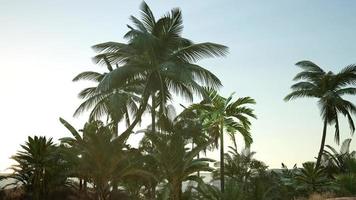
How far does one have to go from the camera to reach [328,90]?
3338 cm

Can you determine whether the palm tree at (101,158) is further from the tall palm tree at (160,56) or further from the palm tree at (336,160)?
the palm tree at (336,160)

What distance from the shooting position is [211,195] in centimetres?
1698

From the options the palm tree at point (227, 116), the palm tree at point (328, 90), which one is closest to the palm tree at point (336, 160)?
the palm tree at point (328, 90)

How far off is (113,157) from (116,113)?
333 cm

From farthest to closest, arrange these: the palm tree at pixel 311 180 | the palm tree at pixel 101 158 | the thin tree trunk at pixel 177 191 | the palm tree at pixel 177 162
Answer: the palm tree at pixel 311 180, the palm tree at pixel 101 158, the palm tree at pixel 177 162, the thin tree trunk at pixel 177 191

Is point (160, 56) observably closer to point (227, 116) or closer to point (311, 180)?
point (227, 116)

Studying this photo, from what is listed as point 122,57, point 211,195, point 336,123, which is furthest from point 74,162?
point 336,123

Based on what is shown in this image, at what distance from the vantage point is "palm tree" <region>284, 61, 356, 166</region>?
32656mm

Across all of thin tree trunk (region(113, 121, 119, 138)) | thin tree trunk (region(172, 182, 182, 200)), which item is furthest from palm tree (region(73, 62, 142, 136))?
thin tree trunk (region(172, 182, 182, 200))

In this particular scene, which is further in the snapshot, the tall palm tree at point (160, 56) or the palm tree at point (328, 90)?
the palm tree at point (328, 90)

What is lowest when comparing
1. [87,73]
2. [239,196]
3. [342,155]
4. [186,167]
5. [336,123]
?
[239,196]

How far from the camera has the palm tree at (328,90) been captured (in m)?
32.7

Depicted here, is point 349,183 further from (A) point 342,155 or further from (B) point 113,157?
(A) point 342,155

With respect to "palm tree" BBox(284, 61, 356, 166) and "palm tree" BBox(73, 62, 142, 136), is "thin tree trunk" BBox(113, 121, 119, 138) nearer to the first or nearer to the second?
"palm tree" BBox(73, 62, 142, 136)
